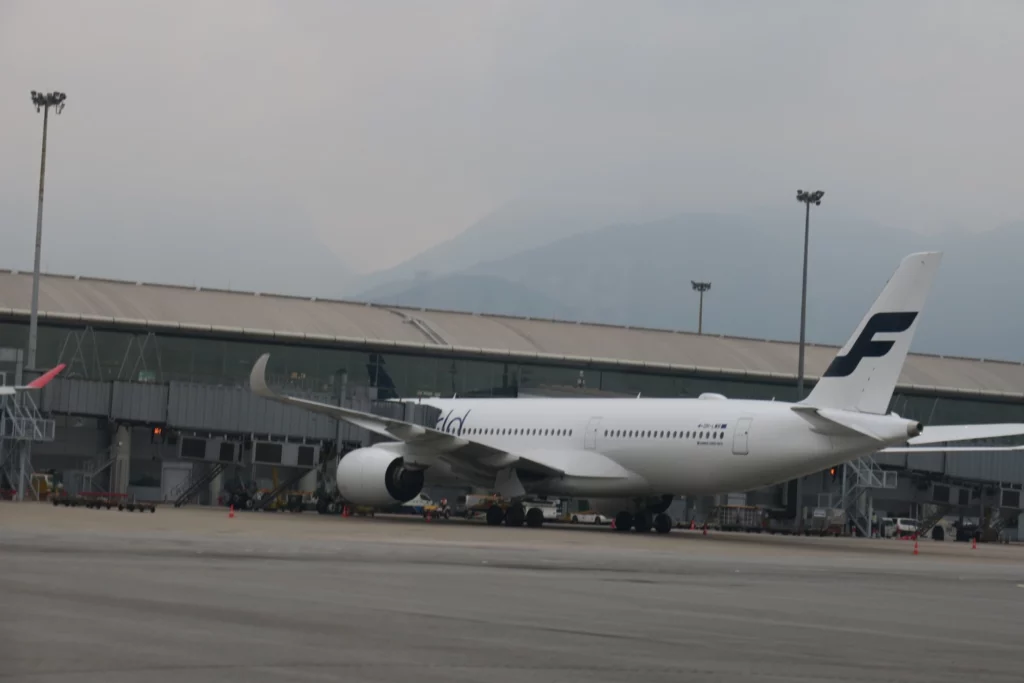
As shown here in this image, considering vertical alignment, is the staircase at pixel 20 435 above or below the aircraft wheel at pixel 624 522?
above

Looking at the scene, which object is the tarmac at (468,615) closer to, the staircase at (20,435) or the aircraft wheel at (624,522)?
the aircraft wheel at (624,522)

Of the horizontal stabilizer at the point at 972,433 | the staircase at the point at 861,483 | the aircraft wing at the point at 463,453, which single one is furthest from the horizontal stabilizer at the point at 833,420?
the staircase at the point at 861,483

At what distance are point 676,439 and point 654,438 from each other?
0.87 metres

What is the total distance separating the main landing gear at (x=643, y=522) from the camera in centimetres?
4497

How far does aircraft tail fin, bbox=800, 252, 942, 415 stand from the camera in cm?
3644

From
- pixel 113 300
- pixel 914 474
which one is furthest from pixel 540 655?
pixel 113 300

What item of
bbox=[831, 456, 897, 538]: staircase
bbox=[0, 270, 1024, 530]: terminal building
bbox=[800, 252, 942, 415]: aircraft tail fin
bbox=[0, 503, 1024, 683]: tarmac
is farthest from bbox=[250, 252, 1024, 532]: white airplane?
bbox=[831, 456, 897, 538]: staircase

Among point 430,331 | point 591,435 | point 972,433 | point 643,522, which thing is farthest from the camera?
point 430,331

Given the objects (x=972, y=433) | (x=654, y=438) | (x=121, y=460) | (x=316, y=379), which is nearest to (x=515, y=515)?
(x=654, y=438)

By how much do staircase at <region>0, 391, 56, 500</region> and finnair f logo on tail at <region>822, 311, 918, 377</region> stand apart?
2720 cm

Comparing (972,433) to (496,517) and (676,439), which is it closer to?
(676,439)

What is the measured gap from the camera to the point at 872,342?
121ft

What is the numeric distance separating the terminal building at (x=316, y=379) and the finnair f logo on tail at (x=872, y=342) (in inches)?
695

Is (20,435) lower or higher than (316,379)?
lower
